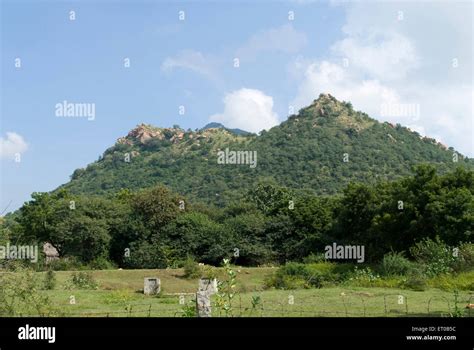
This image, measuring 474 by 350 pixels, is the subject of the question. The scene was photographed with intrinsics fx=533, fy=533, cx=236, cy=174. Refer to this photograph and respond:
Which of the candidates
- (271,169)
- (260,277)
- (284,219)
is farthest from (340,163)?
(260,277)

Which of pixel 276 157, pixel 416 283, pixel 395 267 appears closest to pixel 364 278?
pixel 395 267

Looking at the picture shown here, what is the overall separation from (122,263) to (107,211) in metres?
3.40

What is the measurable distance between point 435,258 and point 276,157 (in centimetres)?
3949

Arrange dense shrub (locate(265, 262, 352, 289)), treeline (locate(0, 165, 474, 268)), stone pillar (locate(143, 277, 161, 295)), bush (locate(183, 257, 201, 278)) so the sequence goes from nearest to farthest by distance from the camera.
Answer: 1. dense shrub (locate(265, 262, 352, 289))
2. stone pillar (locate(143, 277, 161, 295))
3. bush (locate(183, 257, 201, 278))
4. treeline (locate(0, 165, 474, 268))

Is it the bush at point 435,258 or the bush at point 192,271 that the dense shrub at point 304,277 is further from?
the bush at point 192,271

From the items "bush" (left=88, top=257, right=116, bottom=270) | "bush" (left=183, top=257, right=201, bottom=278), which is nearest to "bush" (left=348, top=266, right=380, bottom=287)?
"bush" (left=183, top=257, right=201, bottom=278)

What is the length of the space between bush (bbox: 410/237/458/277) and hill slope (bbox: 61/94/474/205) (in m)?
29.4

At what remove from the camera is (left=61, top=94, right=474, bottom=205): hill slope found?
50.4 m

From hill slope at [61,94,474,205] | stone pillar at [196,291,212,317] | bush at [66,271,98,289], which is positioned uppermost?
hill slope at [61,94,474,205]

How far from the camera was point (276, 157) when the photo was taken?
55656mm

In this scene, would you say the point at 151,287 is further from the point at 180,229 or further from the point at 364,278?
the point at 180,229

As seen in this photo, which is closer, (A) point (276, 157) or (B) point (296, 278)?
(B) point (296, 278)

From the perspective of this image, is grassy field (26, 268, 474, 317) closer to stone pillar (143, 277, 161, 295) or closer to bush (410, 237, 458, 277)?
bush (410, 237, 458, 277)
